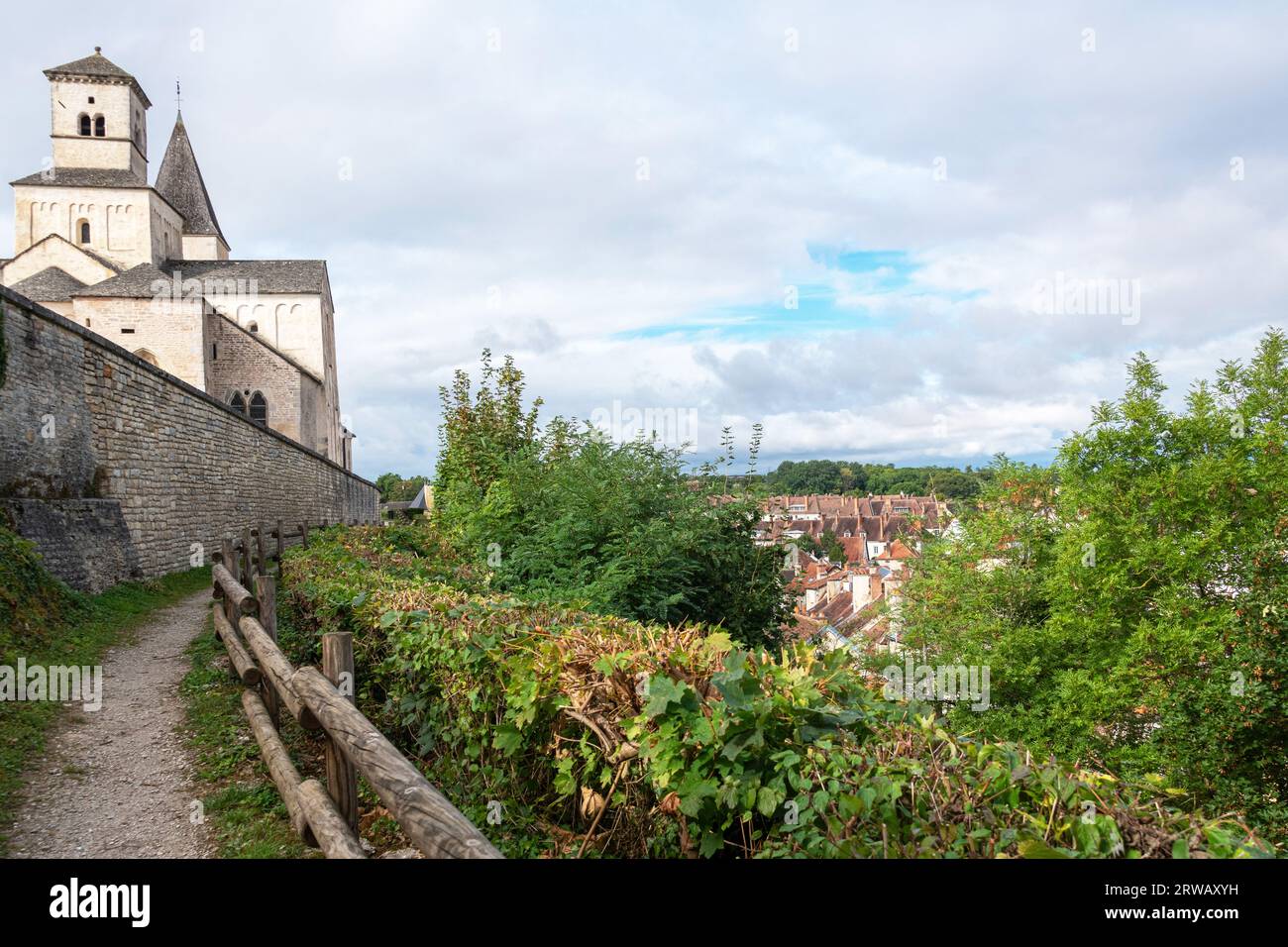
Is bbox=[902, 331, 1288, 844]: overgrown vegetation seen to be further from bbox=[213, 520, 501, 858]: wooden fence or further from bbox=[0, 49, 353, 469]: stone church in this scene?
bbox=[0, 49, 353, 469]: stone church

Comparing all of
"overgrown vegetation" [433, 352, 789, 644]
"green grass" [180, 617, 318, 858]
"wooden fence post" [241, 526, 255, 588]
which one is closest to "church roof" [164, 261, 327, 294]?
"overgrown vegetation" [433, 352, 789, 644]

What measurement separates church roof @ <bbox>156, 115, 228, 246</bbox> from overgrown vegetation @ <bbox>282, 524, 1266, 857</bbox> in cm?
5402

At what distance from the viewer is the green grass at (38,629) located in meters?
5.73

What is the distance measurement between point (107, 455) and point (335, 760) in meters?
12.8

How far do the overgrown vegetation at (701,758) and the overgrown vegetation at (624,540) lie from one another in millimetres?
2461

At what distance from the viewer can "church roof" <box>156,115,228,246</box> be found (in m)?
49.6

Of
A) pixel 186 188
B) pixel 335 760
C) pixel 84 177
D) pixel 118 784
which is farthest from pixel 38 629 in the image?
pixel 186 188

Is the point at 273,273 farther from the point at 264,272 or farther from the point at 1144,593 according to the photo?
the point at 1144,593

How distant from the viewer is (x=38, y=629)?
851cm
